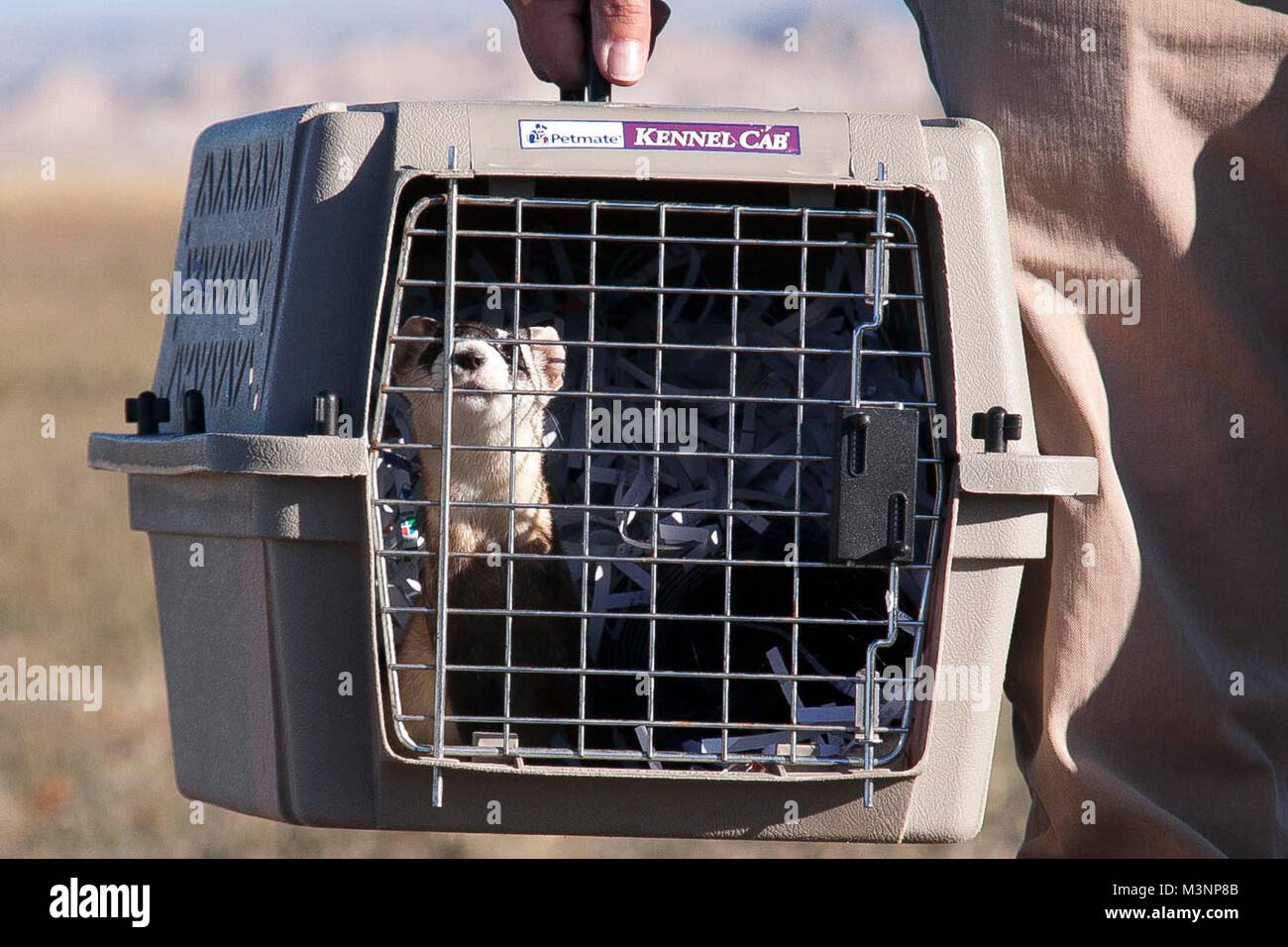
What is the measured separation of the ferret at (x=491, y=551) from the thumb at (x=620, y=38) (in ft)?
1.00

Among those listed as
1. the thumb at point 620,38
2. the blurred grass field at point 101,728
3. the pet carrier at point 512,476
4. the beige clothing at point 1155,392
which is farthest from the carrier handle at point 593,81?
the blurred grass field at point 101,728

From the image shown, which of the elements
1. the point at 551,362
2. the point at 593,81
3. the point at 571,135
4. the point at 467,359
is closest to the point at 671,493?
the point at 551,362

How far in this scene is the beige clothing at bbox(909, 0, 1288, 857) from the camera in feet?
5.41

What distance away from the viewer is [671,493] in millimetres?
1943

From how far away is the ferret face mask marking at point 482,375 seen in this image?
5.75 ft

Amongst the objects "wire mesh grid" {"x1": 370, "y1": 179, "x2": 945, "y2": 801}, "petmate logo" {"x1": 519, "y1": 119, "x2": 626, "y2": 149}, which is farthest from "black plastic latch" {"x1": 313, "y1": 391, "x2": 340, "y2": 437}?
"petmate logo" {"x1": 519, "y1": 119, "x2": 626, "y2": 149}

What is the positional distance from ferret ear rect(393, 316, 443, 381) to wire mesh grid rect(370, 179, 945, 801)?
0.01 meters

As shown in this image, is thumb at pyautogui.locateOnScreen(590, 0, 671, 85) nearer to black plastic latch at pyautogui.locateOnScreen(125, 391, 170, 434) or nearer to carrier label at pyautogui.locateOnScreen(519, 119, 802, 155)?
carrier label at pyautogui.locateOnScreen(519, 119, 802, 155)

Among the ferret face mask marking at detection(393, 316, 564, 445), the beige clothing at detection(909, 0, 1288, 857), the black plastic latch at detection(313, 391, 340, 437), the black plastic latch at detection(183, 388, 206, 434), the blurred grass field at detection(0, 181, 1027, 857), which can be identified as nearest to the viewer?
the black plastic latch at detection(313, 391, 340, 437)

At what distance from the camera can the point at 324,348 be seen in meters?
1.45

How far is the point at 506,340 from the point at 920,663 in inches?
19.5

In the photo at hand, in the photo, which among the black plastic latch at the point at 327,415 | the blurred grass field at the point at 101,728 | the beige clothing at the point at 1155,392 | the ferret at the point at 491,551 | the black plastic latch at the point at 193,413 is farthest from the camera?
the blurred grass field at the point at 101,728

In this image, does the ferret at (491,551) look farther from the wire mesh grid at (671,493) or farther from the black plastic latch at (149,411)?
the black plastic latch at (149,411)

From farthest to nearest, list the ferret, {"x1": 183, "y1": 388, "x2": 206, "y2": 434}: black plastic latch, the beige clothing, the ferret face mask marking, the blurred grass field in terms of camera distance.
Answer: the blurred grass field
the ferret
the ferret face mask marking
the beige clothing
{"x1": 183, "y1": 388, "x2": 206, "y2": 434}: black plastic latch
